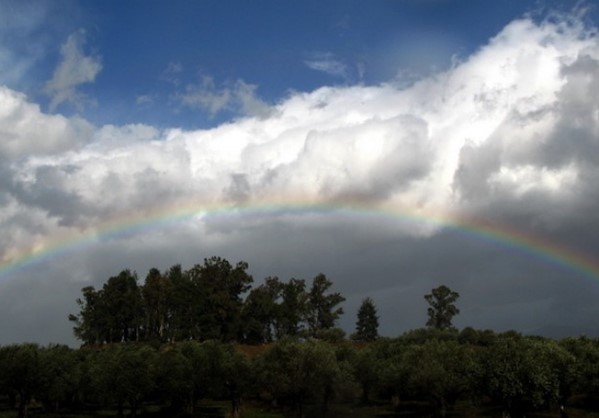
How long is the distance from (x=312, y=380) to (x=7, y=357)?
52.9m

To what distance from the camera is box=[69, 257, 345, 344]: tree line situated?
584 feet

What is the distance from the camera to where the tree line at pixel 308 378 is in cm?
9025

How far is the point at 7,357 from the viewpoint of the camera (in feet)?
333

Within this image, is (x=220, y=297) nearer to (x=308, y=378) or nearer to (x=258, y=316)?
(x=258, y=316)

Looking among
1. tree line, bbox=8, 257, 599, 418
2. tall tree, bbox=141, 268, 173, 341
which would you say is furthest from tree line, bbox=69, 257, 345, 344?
tree line, bbox=8, 257, 599, 418

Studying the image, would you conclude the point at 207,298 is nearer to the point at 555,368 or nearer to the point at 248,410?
the point at 248,410

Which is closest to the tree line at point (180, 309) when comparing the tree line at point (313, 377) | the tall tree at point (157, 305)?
the tall tree at point (157, 305)

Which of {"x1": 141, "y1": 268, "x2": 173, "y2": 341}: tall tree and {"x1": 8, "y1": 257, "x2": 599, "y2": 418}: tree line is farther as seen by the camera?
{"x1": 141, "y1": 268, "x2": 173, "y2": 341}: tall tree

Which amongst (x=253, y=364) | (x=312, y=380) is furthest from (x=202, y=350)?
(x=312, y=380)

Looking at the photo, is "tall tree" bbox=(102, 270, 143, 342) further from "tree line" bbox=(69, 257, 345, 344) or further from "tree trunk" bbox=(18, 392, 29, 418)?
"tree trunk" bbox=(18, 392, 29, 418)

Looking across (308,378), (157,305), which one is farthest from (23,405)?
(157,305)

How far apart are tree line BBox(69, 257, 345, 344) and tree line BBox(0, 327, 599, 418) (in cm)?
5591

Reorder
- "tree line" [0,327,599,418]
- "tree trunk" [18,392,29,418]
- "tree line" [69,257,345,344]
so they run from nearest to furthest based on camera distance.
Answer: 1. "tree line" [0,327,599,418]
2. "tree trunk" [18,392,29,418]
3. "tree line" [69,257,345,344]

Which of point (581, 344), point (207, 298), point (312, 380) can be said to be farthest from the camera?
point (207, 298)
